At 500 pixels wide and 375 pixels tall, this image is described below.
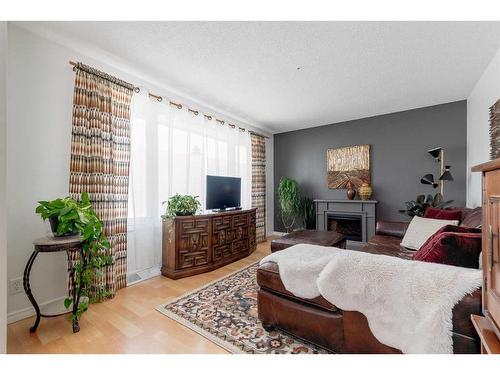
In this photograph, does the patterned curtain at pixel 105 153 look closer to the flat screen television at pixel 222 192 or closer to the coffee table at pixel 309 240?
the flat screen television at pixel 222 192

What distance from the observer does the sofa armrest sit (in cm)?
291

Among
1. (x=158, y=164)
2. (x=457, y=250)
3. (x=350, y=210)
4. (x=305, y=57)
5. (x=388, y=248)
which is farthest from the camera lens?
(x=350, y=210)

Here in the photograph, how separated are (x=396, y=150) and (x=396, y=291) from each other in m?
3.66

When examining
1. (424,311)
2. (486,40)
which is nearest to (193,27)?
(424,311)

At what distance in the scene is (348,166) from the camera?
442 cm

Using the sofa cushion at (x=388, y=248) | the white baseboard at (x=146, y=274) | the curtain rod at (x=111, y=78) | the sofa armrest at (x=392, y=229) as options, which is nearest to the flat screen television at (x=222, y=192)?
the white baseboard at (x=146, y=274)

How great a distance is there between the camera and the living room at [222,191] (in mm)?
1205

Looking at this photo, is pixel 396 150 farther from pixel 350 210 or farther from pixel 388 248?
pixel 388 248

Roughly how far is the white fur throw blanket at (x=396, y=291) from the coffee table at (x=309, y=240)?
140cm

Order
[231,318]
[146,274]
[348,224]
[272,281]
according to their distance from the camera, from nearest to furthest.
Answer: [272,281]
[231,318]
[146,274]
[348,224]

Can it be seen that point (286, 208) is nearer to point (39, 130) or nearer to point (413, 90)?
point (413, 90)

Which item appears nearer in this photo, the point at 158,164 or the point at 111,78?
the point at 111,78

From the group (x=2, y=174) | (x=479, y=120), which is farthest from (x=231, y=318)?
(x=479, y=120)

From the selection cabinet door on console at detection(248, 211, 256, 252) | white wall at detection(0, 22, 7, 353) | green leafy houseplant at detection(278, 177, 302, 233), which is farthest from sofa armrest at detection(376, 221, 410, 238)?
white wall at detection(0, 22, 7, 353)
